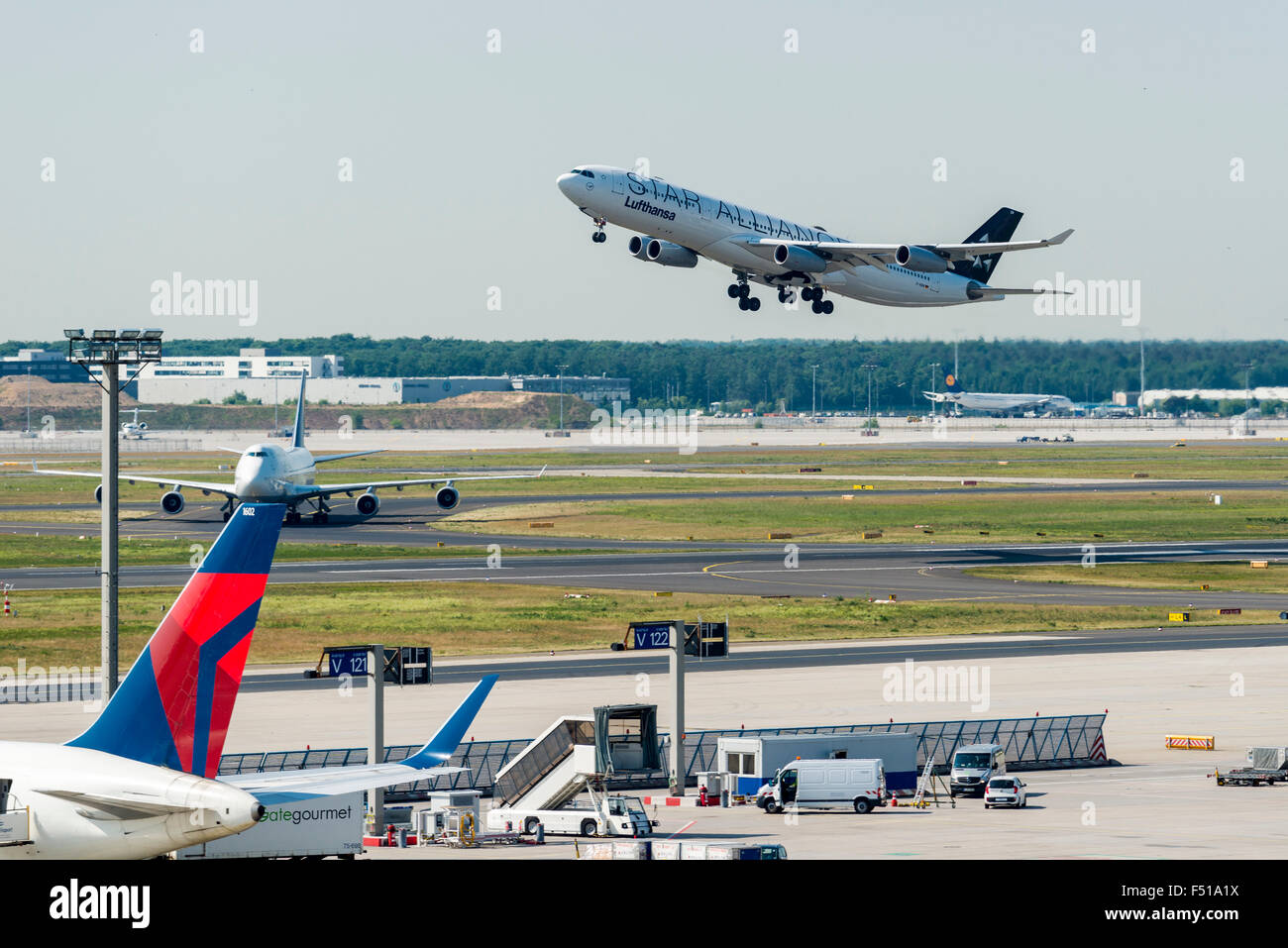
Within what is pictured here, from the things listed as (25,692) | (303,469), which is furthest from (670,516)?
(25,692)

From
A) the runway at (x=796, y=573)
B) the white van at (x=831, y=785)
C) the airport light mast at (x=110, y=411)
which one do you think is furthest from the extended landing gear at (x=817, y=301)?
the airport light mast at (x=110, y=411)

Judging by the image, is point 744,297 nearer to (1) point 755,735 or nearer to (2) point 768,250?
(2) point 768,250

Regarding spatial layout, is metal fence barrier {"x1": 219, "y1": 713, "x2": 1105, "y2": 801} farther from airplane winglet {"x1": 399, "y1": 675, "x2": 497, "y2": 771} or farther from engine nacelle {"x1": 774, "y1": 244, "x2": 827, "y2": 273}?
engine nacelle {"x1": 774, "y1": 244, "x2": 827, "y2": 273}

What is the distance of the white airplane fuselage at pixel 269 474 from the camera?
137000mm

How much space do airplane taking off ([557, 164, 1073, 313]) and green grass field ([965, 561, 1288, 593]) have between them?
21.0 m

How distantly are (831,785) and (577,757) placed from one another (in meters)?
8.88

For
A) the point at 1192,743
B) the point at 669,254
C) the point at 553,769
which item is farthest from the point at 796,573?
the point at 553,769

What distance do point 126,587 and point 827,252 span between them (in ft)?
165

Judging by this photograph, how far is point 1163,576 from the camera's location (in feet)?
405

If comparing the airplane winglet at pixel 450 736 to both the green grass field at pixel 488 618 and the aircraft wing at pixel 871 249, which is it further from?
the aircraft wing at pixel 871 249

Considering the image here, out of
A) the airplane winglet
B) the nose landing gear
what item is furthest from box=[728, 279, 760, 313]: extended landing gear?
the airplane winglet

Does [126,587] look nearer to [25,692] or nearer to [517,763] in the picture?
[25,692]
